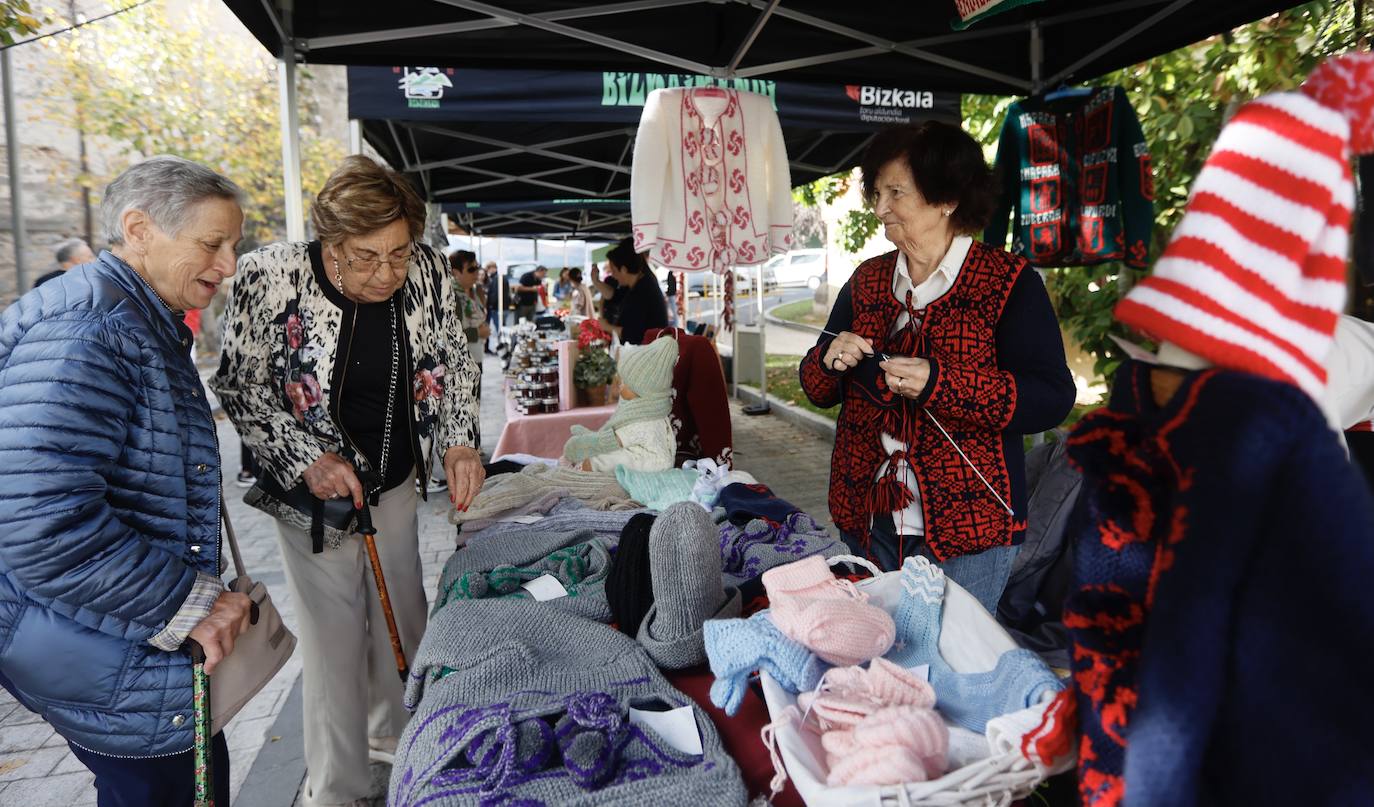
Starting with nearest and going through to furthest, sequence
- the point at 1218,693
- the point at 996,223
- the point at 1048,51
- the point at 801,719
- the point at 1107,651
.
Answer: the point at 1218,693
the point at 1107,651
the point at 801,719
the point at 1048,51
the point at 996,223

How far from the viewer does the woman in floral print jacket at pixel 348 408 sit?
79.0 inches

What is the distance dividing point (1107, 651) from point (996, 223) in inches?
140

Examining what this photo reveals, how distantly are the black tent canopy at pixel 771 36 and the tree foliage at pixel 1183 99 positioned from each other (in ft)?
2.41

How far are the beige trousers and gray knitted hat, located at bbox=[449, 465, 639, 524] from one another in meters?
0.22

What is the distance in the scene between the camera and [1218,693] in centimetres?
67

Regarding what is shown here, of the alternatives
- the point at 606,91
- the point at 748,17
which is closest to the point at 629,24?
the point at 748,17

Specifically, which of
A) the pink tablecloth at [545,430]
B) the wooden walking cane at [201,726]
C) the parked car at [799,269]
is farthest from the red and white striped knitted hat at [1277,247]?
the parked car at [799,269]

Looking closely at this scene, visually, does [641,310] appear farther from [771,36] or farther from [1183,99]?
[1183,99]

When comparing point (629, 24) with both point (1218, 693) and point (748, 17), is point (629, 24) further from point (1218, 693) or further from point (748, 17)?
point (1218, 693)

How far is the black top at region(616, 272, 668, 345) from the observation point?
19.6ft

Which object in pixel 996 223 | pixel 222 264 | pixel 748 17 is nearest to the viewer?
pixel 222 264

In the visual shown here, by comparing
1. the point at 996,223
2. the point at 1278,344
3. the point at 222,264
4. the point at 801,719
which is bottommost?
the point at 801,719

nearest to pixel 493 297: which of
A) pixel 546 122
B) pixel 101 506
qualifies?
pixel 546 122

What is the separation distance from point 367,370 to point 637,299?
3.98 m
